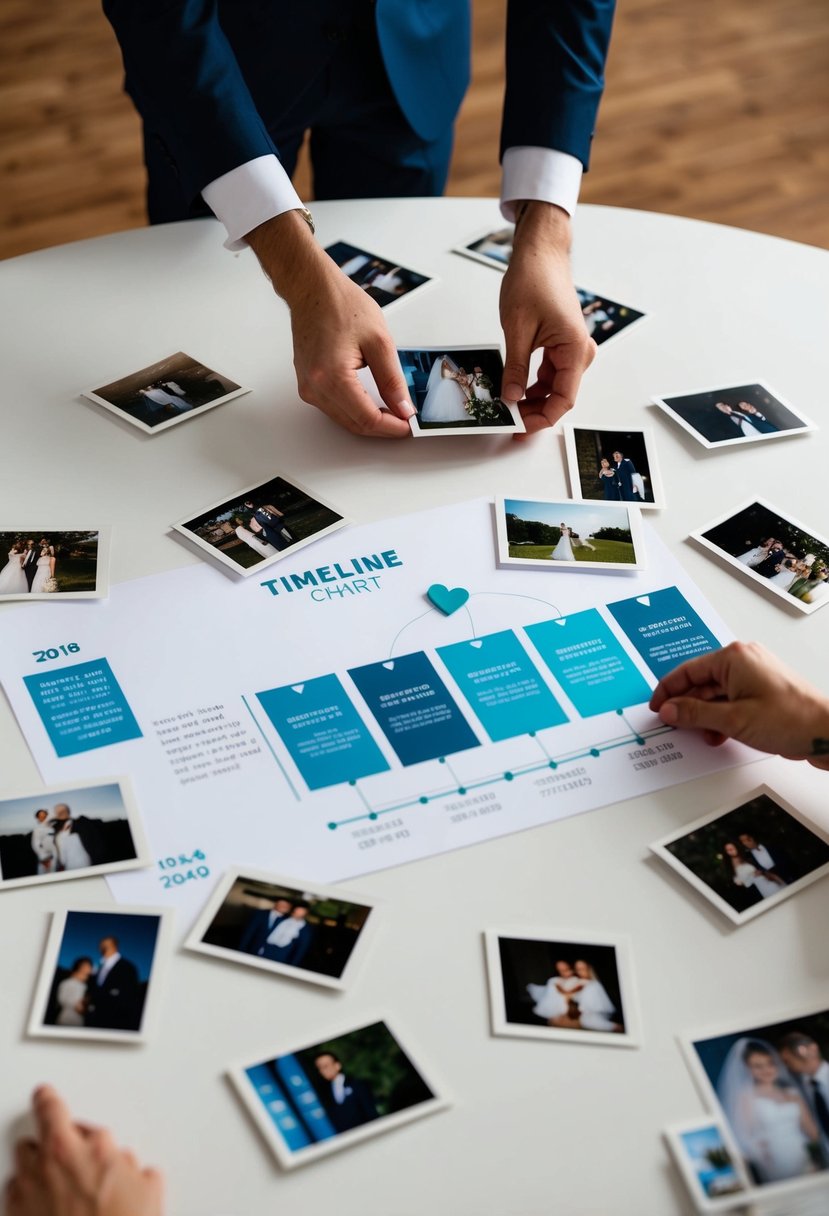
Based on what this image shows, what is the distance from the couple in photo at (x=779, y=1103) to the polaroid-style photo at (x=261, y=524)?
2.21 ft

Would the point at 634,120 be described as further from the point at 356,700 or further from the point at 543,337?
the point at 356,700

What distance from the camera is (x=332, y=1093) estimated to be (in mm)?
878

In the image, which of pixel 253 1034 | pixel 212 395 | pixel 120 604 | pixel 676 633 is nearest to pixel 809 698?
pixel 676 633

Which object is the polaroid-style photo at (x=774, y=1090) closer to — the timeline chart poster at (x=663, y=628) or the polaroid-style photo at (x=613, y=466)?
the timeline chart poster at (x=663, y=628)

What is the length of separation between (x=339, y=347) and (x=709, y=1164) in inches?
37.4

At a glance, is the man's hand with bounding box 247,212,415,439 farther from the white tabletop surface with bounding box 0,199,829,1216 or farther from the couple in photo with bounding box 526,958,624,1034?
the couple in photo with bounding box 526,958,624,1034

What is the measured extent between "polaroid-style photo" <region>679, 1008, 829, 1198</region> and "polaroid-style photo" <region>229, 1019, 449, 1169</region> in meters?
0.21

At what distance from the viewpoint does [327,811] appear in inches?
41.4

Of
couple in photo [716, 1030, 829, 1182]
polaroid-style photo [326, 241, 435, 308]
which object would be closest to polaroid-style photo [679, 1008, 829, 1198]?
couple in photo [716, 1030, 829, 1182]

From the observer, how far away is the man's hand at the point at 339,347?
1.40 metres

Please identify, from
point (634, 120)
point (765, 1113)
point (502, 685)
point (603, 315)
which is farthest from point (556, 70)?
point (634, 120)

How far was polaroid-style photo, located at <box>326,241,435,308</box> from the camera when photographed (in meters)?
1.62

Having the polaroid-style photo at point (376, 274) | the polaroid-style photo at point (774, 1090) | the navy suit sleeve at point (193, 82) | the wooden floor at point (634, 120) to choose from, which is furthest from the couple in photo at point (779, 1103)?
the wooden floor at point (634, 120)

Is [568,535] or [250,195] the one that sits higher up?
[250,195]
